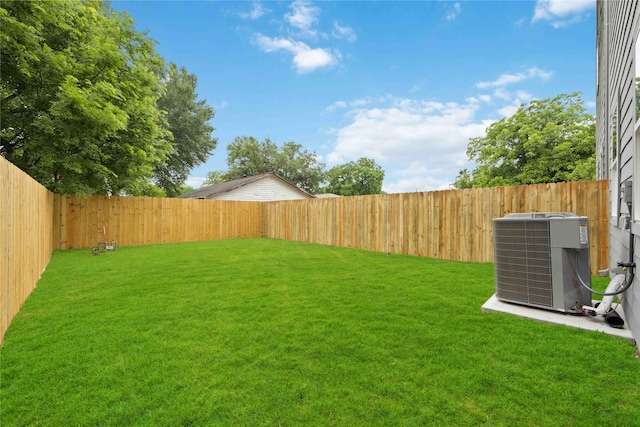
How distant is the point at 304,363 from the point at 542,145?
22.4 m

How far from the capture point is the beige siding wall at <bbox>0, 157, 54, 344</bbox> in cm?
275

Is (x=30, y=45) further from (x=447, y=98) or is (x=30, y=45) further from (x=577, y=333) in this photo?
(x=447, y=98)

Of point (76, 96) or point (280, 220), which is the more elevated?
point (76, 96)

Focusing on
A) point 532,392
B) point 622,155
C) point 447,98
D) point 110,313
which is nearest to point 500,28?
point 447,98

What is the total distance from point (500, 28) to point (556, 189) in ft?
24.7

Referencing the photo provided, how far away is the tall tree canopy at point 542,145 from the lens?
17.5m

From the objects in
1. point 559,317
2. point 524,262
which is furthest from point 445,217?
point 559,317

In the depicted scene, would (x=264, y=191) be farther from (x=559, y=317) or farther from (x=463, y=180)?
(x=463, y=180)

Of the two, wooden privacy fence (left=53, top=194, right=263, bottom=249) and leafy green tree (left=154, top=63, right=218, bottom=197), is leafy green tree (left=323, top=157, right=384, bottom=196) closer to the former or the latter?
leafy green tree (left=154, top=63, right=218, bottom=197)

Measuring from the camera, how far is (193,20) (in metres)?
11.8

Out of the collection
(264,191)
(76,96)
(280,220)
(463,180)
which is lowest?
(280,220)

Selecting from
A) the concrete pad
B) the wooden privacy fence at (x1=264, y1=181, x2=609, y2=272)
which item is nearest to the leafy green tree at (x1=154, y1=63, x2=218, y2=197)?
the wooden privacy fence at (x1=264, y1=181, x2=609, y2=272)

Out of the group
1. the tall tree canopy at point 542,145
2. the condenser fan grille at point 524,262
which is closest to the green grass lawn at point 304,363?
the condenser fan grille at point 524,262

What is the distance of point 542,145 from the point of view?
62.2 feet
